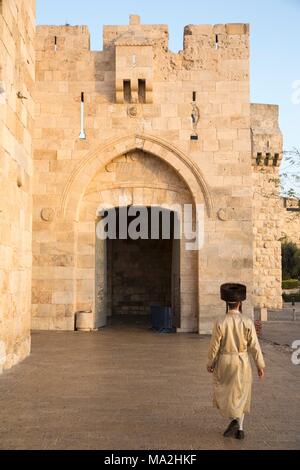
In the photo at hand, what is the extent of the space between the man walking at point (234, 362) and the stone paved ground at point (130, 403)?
22cm

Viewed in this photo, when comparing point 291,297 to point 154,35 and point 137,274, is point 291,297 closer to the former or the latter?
point 137,274

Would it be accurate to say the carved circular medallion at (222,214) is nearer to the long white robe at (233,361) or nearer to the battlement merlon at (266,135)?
the long white robe at (233,361)

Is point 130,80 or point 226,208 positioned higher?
point 130,80

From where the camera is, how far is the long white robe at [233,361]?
465 centimetres

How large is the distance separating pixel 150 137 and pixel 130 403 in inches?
307

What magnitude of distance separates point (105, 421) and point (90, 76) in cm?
942

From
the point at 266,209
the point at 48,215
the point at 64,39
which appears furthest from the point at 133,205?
the point at 266,209

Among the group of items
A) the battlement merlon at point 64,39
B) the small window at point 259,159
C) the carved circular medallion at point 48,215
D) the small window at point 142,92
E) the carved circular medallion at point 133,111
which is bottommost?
the carved circular medallion at point 48,215

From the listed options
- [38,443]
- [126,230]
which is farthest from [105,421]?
[126,230]

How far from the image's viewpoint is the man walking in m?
4.64

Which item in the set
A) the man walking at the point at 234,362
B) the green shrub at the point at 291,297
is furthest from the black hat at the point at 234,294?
the green shrub at the point at 291,297

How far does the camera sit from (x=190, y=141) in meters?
12.7

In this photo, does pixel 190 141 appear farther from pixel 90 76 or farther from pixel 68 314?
pixel 68 314

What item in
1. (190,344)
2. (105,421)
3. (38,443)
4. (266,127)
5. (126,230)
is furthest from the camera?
(266,127)
